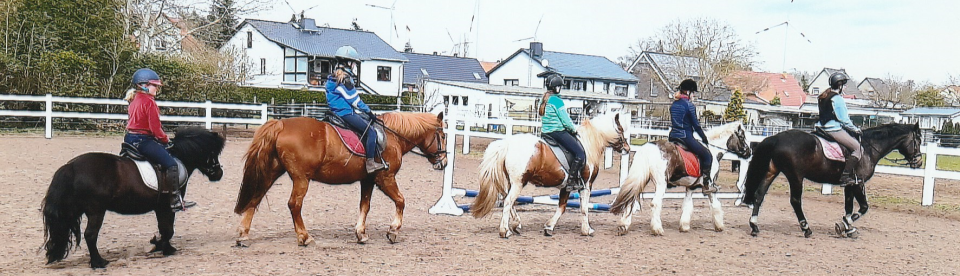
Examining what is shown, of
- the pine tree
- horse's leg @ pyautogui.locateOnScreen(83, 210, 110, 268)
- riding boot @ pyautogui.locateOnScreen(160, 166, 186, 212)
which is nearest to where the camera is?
horse's leg @ pyautogui.locateOnScreen(83, 210, 110, 268)

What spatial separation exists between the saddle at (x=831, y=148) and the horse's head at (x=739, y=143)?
0.85m

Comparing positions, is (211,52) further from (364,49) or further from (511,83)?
(511,83)

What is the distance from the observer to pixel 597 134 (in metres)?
8.46

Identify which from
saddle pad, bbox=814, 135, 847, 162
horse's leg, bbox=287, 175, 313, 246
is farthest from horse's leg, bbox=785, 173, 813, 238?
horse's leg, bbox=287, 175, 313, 246

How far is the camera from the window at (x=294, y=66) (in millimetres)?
48500

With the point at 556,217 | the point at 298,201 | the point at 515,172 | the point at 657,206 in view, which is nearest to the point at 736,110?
the point at 657,206

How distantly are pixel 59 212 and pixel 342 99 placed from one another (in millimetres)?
2717

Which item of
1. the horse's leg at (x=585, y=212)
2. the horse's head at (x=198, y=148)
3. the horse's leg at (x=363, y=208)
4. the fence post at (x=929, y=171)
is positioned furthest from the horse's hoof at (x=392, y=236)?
the fence post at (x=929, y=171)

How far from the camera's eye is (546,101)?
8.26 m

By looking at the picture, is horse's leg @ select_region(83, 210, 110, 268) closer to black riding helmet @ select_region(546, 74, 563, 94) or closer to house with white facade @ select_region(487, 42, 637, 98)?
black riding helmet @ select_region(546, 74, 563, 94)

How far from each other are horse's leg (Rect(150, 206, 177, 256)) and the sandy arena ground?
0.13 meters

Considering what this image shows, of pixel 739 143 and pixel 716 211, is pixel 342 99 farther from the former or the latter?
pixel 739 143

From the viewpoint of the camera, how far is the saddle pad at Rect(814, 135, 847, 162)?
8.83 metres

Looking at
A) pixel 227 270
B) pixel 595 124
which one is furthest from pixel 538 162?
pixel 227 270
